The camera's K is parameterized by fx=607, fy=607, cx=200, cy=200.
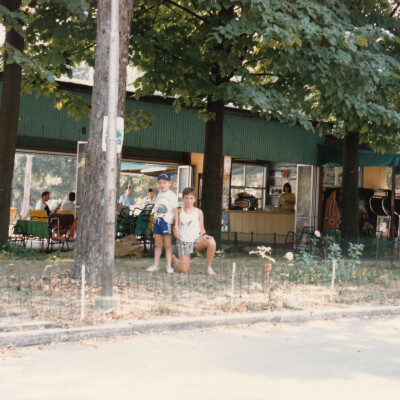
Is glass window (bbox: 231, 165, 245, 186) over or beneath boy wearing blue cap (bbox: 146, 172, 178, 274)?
over

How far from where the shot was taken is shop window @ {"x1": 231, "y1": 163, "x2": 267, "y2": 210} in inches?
915

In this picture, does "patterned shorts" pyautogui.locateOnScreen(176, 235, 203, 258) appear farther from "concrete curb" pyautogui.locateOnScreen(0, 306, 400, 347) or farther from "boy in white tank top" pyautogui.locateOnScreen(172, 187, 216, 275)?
"concrete curb" pyautogui.locateOnScreen(0, 306, 400, 347)

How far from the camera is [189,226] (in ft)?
36.3

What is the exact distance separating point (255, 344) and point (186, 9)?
9571mm

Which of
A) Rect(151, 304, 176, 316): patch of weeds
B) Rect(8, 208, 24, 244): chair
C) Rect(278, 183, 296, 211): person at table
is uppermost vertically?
Rect(278, 183, 296, 211): person at table

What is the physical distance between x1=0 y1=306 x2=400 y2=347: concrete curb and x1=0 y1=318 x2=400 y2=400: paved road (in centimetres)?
15

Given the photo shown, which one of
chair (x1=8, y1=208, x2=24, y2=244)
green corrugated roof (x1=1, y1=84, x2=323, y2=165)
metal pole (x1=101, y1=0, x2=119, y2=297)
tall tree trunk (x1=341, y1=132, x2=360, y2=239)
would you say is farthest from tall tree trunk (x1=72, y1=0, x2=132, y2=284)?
tall tree trunk (x1=341, y1=132, x2=360, y2=239)

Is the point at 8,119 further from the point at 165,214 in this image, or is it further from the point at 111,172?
the point at 111,172

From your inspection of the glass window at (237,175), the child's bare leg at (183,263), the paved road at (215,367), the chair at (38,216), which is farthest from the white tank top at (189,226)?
the glass window at (237,175)

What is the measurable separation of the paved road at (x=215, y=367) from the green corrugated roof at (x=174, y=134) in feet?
33.3

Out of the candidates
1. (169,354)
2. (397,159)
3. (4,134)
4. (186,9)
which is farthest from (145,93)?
(169,354)

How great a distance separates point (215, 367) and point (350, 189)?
12.4 metres

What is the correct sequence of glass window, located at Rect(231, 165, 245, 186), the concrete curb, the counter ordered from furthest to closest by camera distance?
glass window, located at Rect(231, 165, 245, 186)
the counter
the concrete curb

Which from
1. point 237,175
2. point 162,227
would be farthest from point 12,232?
point 162,227
